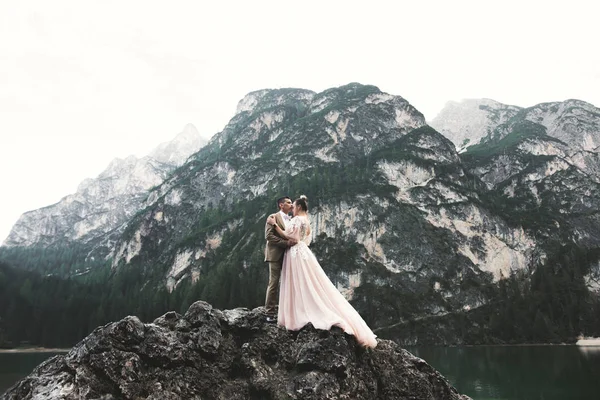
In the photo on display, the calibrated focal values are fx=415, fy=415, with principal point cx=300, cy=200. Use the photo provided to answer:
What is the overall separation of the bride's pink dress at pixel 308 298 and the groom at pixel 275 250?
0.24m

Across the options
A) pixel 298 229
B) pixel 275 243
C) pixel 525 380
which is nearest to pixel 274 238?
pixel 275 243

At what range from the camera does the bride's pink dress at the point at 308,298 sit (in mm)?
12000

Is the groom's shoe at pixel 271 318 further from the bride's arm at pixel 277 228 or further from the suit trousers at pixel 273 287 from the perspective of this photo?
the bride's arm at pixel 277 228

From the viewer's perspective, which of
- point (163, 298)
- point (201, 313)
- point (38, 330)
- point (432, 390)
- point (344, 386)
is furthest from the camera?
point (163, 298)

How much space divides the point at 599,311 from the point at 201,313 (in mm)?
183372

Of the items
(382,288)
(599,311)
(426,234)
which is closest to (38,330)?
(382,288)

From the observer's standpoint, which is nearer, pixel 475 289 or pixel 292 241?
pixel 292 241

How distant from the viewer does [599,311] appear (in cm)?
15262

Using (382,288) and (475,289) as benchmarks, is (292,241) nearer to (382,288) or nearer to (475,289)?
(382,288)

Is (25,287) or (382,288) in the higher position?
(25,287)

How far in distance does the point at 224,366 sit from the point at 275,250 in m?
3.63

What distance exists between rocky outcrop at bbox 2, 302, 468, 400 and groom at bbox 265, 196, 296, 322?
57 centimetres

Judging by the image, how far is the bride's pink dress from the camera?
12000 mm

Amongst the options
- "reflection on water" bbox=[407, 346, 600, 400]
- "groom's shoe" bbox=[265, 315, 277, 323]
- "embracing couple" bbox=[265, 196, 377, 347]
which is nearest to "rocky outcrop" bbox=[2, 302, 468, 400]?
"groom's shoe" bbox=[265, 315, 277, 323]
